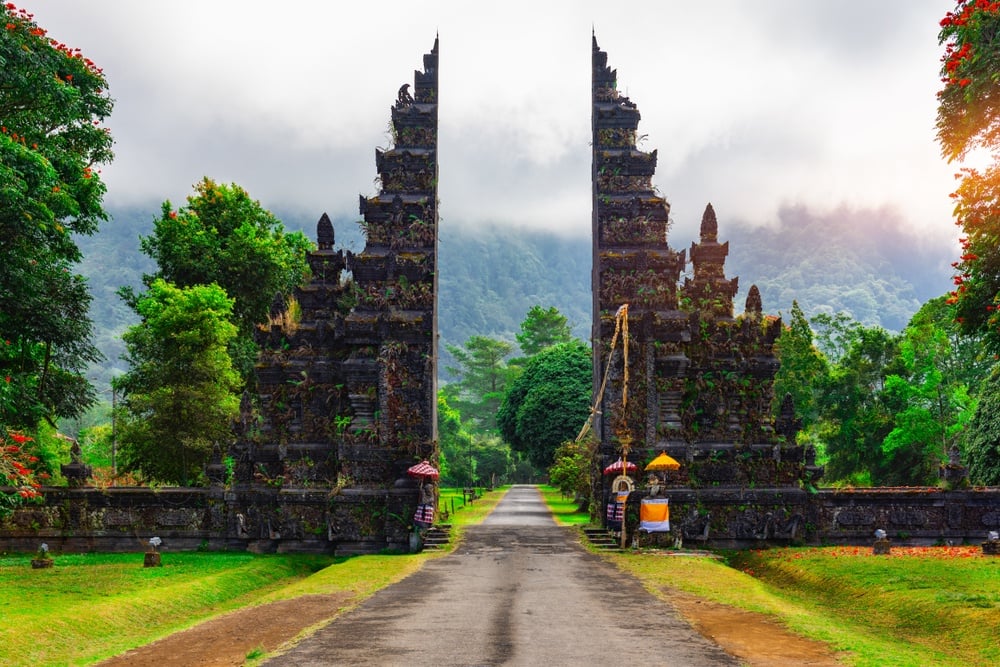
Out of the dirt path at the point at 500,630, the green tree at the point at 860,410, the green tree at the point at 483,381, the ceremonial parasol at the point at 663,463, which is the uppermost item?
the green tree at the point at 483,381

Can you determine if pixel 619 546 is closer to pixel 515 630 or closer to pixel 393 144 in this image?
pixel 515 630

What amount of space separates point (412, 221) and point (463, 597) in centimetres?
1858

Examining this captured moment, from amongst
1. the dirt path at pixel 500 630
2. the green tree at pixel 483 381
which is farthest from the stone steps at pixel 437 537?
the green tree at pixel 483 381

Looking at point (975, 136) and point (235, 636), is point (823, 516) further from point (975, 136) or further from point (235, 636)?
point (235, 636)

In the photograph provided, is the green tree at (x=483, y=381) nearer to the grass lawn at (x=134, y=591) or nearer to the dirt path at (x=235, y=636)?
the grass lawn at (x=134, y=591)

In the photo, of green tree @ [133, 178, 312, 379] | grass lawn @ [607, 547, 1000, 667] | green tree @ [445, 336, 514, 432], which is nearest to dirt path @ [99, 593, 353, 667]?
grass lawn @ [607, 547, 1000, 667]

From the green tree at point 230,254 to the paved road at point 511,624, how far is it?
86.7 ft

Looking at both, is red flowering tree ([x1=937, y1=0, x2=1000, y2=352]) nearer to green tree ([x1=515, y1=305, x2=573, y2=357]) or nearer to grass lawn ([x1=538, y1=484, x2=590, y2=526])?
grass lawn ([x1=538, y1=484, x2=590, y2=526])

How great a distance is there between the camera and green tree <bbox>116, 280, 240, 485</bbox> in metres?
38.5

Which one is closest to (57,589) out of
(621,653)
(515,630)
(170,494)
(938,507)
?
(170,494)

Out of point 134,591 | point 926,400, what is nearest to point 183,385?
point 134,591

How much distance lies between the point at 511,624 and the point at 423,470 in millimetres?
13751

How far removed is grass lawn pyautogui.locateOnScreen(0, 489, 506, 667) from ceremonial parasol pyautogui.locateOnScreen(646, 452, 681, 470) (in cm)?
745

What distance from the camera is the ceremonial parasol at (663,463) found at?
26.5m
